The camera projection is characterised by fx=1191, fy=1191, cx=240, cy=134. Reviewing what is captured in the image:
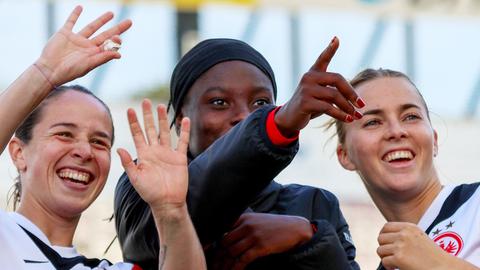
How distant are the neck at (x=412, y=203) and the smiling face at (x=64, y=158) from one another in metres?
0.98

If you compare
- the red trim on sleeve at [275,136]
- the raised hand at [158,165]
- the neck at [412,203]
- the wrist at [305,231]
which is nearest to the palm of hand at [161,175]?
the raised hand at [158,165]

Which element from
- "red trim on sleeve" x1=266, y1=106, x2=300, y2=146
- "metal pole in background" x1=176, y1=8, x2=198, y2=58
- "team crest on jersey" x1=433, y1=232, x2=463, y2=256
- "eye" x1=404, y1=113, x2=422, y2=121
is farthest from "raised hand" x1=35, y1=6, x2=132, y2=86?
"metal pole in background" x1=176, y1=8, x2=198, y2=58

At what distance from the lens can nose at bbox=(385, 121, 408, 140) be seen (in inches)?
159

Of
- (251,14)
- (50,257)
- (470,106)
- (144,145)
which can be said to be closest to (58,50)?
(144,145)

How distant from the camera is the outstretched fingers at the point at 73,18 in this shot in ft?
11.9

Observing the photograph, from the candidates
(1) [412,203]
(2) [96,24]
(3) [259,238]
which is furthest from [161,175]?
(1) [412,203]

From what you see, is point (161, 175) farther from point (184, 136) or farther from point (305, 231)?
point (305, 231)

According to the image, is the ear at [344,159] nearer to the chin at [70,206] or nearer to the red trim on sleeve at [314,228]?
the red trim on sleeve at [314,228]

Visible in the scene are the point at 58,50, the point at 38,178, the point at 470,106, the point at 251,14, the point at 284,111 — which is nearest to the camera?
the point at 284,111

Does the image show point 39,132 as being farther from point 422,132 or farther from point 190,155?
point 422,132

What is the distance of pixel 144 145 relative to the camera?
3.42 m

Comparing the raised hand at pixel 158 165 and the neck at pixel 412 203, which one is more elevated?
the neck at pixel 412 203

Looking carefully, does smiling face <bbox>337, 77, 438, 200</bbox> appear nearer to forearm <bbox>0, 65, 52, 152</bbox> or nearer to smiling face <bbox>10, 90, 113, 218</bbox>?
smiling face <bbox>10, 90, 113, 218</bbox>

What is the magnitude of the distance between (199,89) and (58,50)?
0.64 metres
